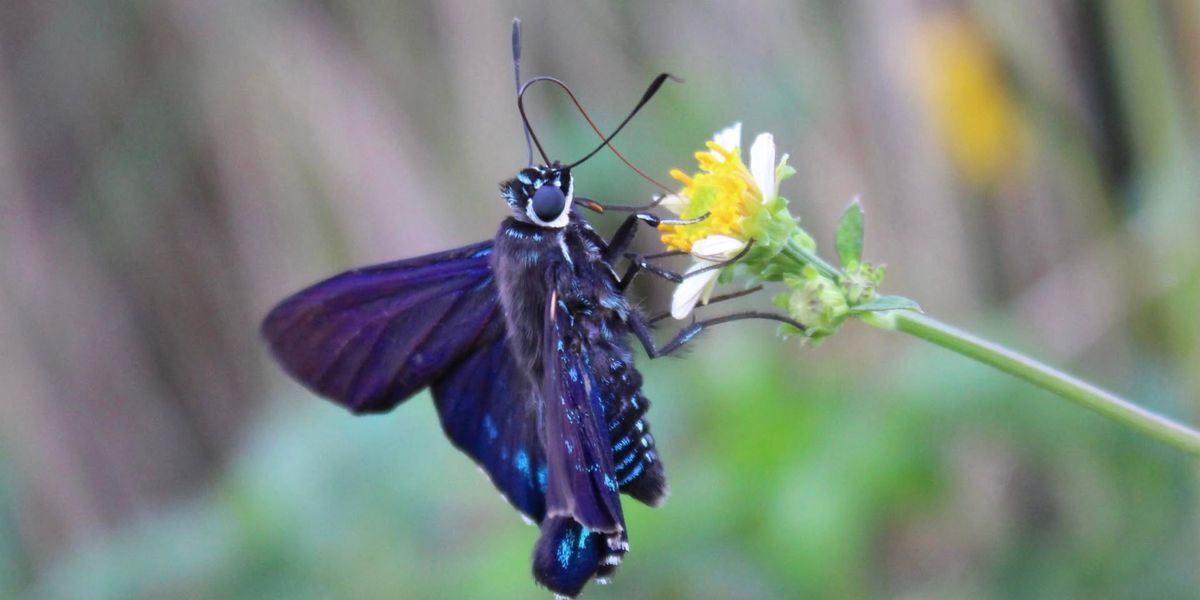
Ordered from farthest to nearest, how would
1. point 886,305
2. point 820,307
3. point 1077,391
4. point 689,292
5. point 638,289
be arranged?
point 638,289, point 689,292, point 820,307, point 886,305, point 1077,391

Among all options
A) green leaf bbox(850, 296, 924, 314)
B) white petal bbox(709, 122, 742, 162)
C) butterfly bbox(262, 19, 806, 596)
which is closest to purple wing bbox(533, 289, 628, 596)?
butterfly bbox(262, 19, 806, 596)

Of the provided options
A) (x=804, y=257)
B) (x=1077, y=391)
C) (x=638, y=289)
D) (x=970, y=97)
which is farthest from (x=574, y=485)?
(x=970, y=97)

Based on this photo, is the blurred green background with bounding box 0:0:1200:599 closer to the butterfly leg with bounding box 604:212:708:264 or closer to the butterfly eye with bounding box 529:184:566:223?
the butterfly leg with bounding box 604:212:708:264

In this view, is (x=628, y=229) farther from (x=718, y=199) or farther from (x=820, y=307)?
(x=820, y=307)

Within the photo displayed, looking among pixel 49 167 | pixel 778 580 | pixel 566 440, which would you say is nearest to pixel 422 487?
pixel 778 580

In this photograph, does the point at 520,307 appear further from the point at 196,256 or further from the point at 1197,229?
the point at 196,256
